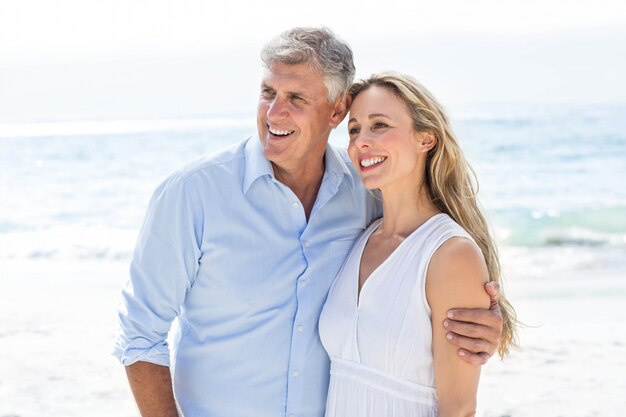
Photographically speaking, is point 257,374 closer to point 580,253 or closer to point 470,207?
point 470,207

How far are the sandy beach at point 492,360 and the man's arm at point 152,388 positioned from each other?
2.34 metres

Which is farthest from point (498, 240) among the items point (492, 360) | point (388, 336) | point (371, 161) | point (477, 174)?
point (388, 336)

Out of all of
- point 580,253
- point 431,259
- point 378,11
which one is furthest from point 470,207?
point 378,11

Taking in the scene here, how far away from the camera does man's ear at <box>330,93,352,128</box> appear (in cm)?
286

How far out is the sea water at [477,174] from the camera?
11805mm

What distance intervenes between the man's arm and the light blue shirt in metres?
0.03

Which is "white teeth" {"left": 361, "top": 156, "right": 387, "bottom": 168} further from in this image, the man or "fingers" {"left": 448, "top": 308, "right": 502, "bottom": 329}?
"fingers" {"left": 448, "top": 308, "right": 502, "bottom": 329}

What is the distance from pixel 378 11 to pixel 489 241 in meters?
28.4

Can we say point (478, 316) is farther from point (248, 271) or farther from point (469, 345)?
point (248, 271)

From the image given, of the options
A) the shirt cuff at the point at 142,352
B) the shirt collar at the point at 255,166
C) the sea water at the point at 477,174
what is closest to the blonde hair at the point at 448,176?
the shirt collar at the point at 255,166

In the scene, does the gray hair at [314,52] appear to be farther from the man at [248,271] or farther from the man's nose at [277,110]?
the man's nose at [277,110]

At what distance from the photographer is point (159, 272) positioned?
2592mm

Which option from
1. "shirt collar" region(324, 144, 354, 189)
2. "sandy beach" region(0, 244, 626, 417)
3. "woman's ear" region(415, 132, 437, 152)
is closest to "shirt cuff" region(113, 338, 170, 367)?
"shirt collar" region(324, 144, 354, 189)

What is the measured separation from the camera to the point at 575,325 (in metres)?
7.14
